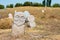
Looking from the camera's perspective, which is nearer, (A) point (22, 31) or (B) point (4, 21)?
(A) point (22, 31)

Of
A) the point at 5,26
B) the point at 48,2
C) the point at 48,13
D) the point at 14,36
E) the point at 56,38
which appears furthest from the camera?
the point at 48,2

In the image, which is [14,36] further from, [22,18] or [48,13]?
[48,13]

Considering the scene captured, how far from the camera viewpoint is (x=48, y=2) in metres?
46.1

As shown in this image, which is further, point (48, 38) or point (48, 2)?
point (48, 2)

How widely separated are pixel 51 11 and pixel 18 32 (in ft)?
69.7

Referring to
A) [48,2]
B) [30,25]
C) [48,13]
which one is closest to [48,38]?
[30,25]

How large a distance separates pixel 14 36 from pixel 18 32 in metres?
0.30

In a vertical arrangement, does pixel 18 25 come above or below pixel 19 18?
below

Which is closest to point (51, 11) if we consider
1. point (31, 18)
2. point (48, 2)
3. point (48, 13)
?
point (48, 13)

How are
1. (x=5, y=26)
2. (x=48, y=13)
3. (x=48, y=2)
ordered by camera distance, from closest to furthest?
(x=5, y=26), (x=48, y=13), (x=48, y=2)

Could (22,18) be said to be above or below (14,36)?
above

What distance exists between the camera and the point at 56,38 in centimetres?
1258

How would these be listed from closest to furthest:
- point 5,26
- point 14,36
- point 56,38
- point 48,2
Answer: point 56,38 < point 14,36 < point 5,26 < point 48,2

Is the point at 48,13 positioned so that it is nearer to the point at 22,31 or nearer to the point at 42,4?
the point at 42,4
